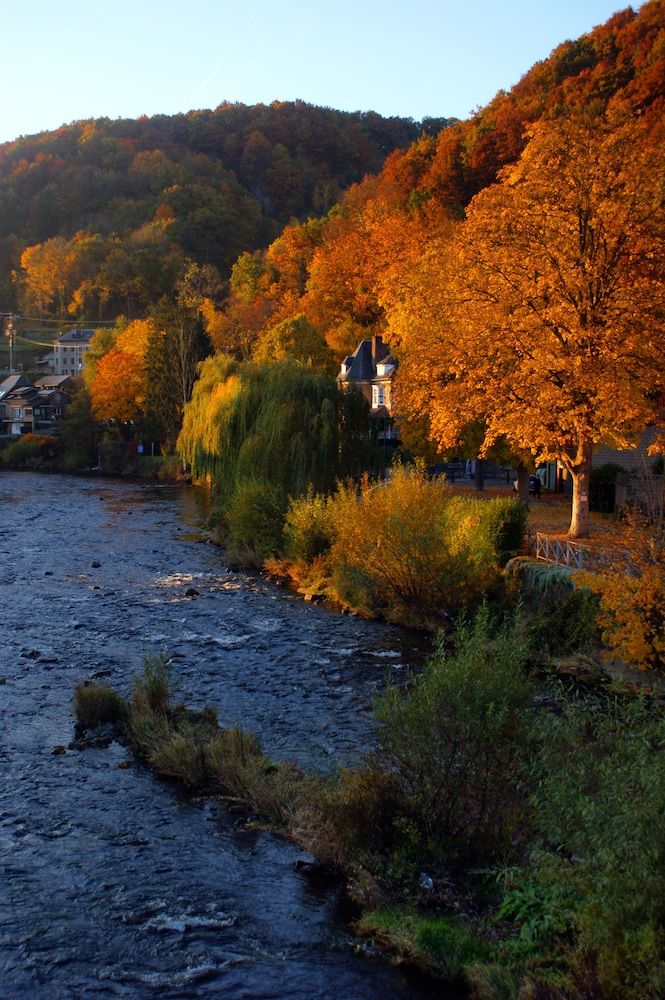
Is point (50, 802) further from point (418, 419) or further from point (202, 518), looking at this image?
point (202, 518)

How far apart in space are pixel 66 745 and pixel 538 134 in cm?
1898

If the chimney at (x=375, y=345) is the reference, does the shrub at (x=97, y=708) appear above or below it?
below

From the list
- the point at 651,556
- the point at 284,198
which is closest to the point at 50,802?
the point at 651,556

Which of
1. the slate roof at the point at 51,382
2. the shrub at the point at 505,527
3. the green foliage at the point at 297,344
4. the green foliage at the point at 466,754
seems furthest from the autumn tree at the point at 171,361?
the green foliage at the point at 466,754

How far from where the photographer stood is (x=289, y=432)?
32.0 meters

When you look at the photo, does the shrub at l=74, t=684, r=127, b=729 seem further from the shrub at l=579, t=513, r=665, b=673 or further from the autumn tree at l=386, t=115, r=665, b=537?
the autumn tree at l=386, t=115, r=665, b=537

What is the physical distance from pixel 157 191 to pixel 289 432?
129 metres

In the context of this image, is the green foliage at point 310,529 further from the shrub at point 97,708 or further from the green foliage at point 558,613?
the shrub at point 97,708

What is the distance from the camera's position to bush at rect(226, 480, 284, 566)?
99.1 ft

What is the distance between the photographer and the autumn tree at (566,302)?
69.1ft

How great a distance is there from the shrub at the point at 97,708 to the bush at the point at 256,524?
49.0ft

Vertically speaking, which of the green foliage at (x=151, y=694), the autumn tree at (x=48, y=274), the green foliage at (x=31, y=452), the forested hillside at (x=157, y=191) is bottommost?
the green foliage at (x=151, y=694)

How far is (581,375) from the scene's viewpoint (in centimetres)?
2067

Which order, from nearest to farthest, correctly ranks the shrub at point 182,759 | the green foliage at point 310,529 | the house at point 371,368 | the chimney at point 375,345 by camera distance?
the shrub at point 182,759 < the green foliage at point 310,529 < the house at point 371,368 < the chimney at point 375,345
